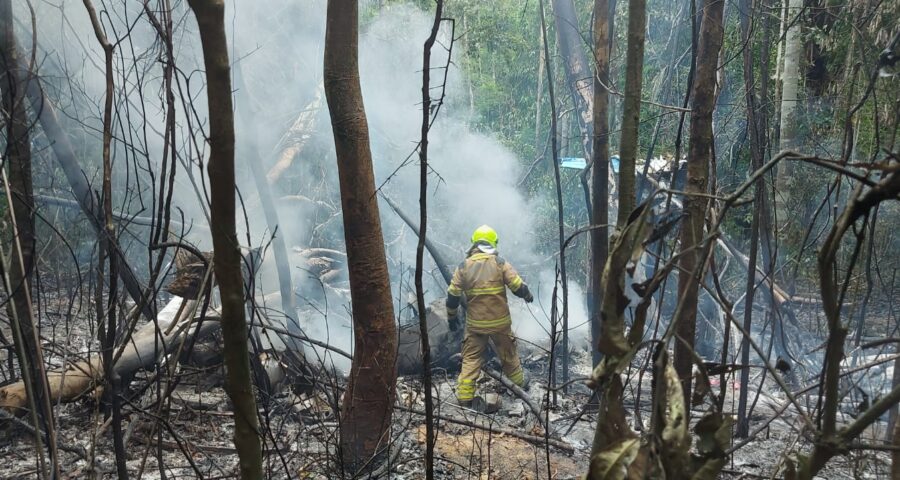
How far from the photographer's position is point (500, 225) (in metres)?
13.7

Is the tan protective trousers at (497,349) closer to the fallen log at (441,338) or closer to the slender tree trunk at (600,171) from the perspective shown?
the fallen log at (441,338)

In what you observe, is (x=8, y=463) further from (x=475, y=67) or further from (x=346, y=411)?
(x=475, y=67)

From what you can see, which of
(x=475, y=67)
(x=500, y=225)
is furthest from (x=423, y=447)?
(x=475, y=67)

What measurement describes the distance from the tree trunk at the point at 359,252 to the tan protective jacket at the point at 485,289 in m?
3.17

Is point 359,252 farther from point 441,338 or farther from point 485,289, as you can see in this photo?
point 441,338

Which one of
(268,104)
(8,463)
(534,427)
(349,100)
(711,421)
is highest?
(268,104)

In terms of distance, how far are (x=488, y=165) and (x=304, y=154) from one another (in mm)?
4658

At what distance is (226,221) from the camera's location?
4.66 ft

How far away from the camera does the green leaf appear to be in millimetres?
1059

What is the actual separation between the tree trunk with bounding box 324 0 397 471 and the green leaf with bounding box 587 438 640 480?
2437mm

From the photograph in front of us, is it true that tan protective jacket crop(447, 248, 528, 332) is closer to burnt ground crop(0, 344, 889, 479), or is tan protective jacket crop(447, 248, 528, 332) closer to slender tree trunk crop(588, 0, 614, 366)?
burnt ground crop(0, 344, 889, 479)

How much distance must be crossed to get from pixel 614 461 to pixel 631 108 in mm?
1735

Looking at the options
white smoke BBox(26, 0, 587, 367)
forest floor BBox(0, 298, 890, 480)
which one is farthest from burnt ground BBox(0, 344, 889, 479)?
white smoke BBox(26, 0, 587, 367)

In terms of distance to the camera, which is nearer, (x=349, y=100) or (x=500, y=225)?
(x=349, y=100)
